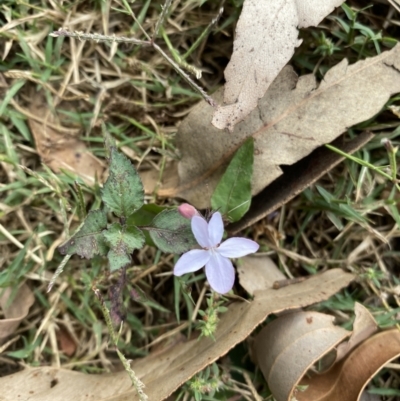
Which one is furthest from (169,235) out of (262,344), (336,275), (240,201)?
(336,275)

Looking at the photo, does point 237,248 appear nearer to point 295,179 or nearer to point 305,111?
point 295,179

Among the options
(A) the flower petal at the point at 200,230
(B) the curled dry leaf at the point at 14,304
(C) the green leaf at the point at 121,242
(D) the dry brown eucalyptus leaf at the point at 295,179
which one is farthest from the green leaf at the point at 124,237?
(B) the curled dry leaf at the point at 14,304

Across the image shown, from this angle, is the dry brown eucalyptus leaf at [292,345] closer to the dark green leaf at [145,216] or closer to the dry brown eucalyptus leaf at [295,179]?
the dry brown eucalyptus leaf at [295,179]

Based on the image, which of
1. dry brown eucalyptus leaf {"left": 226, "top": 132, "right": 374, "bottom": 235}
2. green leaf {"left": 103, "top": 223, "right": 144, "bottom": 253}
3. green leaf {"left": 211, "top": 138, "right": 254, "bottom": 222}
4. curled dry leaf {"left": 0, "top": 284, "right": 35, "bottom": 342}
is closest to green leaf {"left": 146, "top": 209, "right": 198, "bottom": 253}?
green leaf {"left": 103, "top": 223, "right": 144, "bottom": 253}

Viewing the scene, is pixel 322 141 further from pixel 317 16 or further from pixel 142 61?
pixel 142 61

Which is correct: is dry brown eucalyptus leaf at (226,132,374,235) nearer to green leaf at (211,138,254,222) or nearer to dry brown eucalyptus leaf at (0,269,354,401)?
green leaf at (211,138,254,222)
